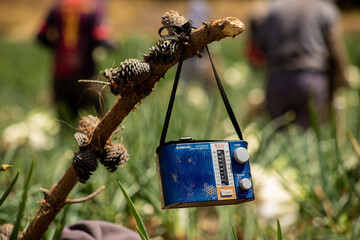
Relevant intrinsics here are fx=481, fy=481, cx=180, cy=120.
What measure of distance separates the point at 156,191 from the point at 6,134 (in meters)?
1.65

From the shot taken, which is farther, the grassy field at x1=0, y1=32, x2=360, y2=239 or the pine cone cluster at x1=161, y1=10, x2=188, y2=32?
the grassy field at x1=0, y1=32, x2=360, y2=239

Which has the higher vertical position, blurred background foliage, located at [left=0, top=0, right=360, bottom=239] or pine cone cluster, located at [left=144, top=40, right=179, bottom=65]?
pine cone cluster, located at [left=144, top=40, right=179, bottom=65]

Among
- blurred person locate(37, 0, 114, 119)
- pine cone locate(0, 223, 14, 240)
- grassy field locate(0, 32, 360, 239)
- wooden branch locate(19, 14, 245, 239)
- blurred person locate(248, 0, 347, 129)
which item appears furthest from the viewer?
blurred person locate(37, 0, 114, 119)

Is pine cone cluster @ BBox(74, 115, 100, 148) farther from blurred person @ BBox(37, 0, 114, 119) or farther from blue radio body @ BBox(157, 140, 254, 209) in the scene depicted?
blurred person @ BBox(37, 0, 114, 119)

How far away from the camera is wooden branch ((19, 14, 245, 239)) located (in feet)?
2.58

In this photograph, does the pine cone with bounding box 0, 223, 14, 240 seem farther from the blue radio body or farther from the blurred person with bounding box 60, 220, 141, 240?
the blue radio body

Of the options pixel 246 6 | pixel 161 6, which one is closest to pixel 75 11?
pixel 246 6

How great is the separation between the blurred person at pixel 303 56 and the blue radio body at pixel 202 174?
207cm

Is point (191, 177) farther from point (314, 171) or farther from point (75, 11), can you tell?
point (75, 11)

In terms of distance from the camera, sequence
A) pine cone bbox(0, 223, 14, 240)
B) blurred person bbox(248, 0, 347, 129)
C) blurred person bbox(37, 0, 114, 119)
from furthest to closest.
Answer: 1. blurred person bbox(37, 0, 114, 119)
2. blurred person bbox(248, 0, 347, 129)
3. pine cone bbox(0, 223, 14, 240)

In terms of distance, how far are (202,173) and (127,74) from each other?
207mm

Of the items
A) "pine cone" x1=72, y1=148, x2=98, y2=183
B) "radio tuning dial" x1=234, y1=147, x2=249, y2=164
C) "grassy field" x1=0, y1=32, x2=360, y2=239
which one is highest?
"pine cone" x1=72, y1=148, x2=98, y2=183

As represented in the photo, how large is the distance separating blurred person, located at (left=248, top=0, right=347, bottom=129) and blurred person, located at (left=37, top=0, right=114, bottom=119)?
3.70 ft

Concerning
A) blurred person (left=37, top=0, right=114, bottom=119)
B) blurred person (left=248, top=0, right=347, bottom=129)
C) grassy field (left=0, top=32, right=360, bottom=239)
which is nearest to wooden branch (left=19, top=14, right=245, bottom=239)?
grassy field (left=0, top=32, right=360, bottom=239)
